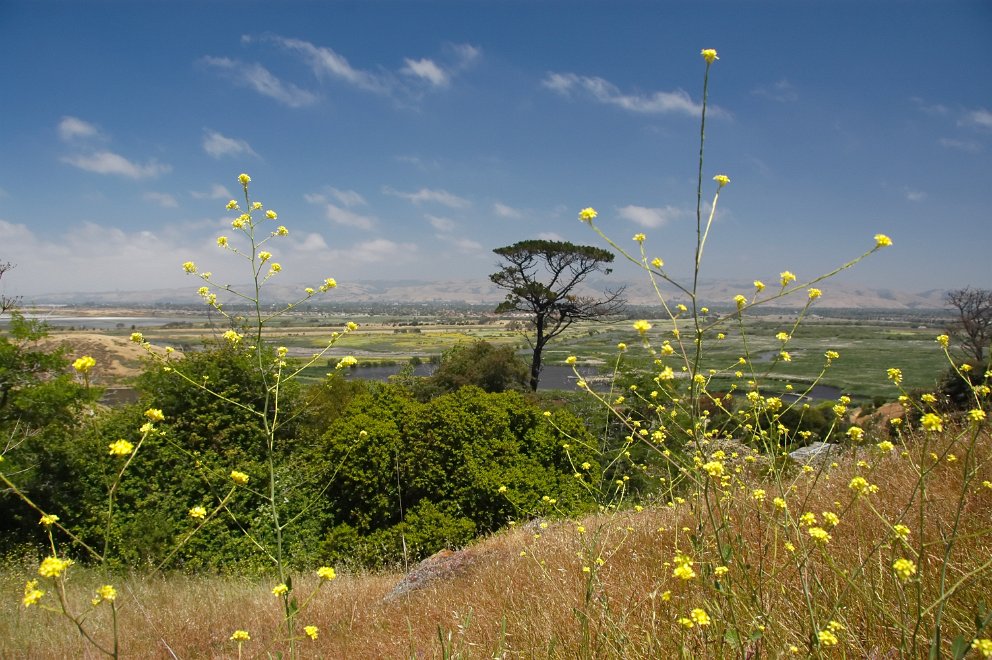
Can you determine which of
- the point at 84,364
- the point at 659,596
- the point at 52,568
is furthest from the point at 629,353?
the point at 52,568

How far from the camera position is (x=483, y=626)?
292 centimetres

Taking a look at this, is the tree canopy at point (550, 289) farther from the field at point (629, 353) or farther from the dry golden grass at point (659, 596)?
the dry golden grass at point (659, 596)

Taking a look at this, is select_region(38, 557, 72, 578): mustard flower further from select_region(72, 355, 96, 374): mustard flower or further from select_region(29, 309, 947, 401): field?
select_region(29, 309, 947, 401): field

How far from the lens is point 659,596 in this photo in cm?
252

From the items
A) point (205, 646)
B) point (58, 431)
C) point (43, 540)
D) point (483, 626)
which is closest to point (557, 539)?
point (483, 626)

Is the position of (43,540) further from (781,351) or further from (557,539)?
(781,351)

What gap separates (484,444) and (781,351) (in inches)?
311

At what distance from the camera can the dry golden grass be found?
169cm

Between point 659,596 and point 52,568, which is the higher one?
point 52,568

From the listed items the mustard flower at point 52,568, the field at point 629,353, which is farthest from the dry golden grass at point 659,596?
the field at point 629,353

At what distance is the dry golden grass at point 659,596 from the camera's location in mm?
1690

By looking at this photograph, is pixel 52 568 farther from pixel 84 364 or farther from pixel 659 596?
pixel 659 596

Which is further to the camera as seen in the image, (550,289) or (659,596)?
(550,289)

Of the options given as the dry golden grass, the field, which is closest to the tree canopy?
the field
